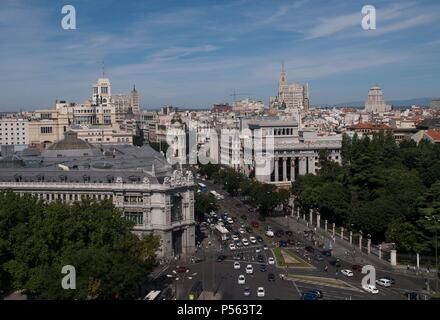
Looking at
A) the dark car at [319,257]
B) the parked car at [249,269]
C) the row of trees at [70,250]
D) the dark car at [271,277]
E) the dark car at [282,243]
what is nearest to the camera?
the row of trees at [70,250]

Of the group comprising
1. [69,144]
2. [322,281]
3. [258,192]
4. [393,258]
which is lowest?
[322,281]

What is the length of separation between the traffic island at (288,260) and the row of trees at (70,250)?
10.1 meters

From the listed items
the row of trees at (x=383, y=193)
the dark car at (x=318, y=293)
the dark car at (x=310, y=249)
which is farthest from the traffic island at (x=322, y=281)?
the dark car at (x=310, y=249)

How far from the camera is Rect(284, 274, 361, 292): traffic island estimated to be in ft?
128

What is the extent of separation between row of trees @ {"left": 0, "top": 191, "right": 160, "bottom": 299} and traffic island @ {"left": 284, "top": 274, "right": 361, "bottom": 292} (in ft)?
29.5

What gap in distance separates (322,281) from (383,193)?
59.9 ft

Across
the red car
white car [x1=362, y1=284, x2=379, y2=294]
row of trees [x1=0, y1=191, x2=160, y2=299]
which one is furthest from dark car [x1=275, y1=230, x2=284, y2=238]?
row of trees [x1=0, y1=191, x2=160, y2=299]

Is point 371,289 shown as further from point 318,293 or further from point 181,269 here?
point 181,269

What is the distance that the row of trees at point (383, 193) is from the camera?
152ft

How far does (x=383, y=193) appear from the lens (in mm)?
56188

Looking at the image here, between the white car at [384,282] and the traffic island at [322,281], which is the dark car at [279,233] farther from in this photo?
the white car at [384,282]

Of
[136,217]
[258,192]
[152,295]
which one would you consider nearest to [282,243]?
[136,217]

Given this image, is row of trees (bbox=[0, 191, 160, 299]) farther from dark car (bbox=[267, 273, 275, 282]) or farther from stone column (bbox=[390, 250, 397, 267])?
stone column (bbox=[390, 250, 397, 267])
